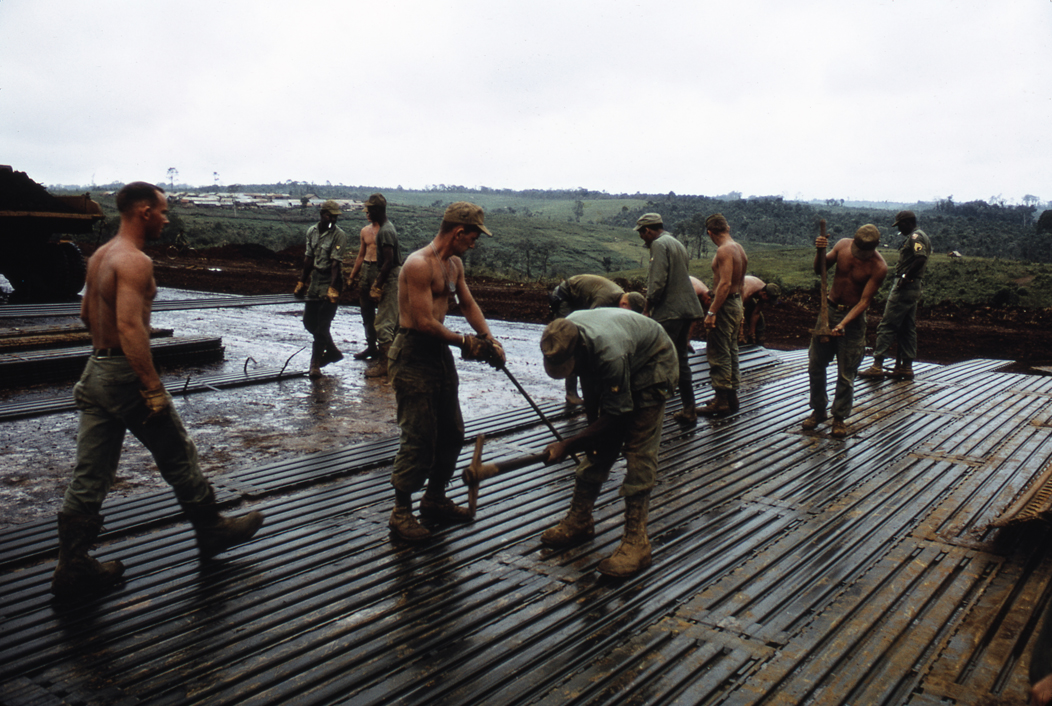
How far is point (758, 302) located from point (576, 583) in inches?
333

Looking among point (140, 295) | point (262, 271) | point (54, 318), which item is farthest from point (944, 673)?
point (262, 271)

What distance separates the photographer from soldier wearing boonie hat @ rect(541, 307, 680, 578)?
3484mm

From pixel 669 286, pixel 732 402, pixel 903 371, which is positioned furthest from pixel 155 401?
pixel 903 371

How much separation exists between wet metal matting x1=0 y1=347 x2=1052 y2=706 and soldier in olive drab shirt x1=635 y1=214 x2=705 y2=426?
1.41 metres

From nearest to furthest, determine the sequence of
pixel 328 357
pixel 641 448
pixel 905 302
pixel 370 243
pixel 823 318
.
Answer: pixel 641 448
pixel 823 318
pixel 328 357
pixel 370 243
pixel 905 302

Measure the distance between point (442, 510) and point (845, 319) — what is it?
397 cm

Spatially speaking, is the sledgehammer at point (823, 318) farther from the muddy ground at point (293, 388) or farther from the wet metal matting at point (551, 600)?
the muddy ground at point (293, 388)

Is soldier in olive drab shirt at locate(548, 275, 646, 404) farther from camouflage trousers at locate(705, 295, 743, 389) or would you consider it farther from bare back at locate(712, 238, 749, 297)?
camouflage trousers at locate(705, 295, 743, 389)

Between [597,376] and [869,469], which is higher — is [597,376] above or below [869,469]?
above

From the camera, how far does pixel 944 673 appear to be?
9.48 ft

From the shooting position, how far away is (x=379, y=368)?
8.22m

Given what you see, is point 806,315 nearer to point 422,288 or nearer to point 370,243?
point 370,243

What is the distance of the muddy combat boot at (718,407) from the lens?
693 cm

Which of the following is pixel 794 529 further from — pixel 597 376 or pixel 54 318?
pixel 54 318
